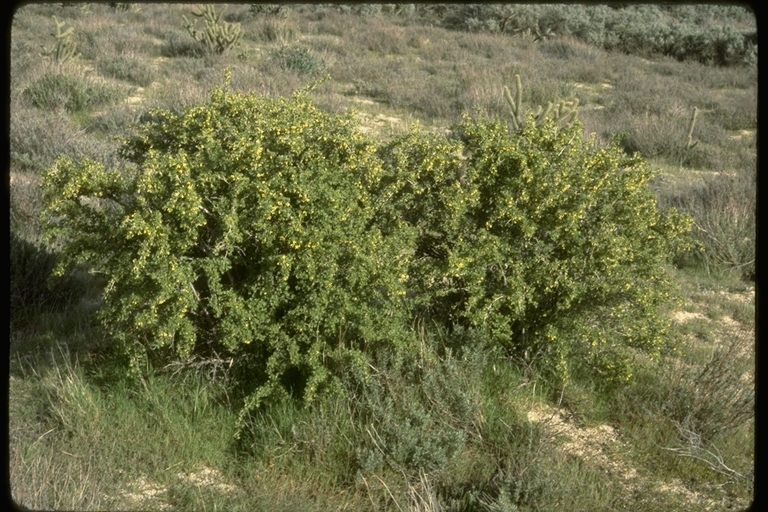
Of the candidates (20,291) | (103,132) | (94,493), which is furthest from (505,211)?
(103,132)

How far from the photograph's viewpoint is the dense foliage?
4617 millimetres

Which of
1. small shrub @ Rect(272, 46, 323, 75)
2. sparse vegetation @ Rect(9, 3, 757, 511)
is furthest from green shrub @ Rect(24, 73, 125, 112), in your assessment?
sparse vegetation @ Rect(9, 3, 757, 511)

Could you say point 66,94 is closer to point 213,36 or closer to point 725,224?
point 213,36

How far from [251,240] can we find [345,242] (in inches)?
26.2

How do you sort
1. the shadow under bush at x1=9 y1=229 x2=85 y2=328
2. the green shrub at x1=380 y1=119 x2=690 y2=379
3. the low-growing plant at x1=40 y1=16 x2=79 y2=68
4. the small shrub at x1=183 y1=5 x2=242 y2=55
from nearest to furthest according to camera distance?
the green shrub at x1=380 y1=119 x2=690 y2=379, the shadow under bush at x1=9 y1=229 x2=85 y2=328, the low-growing plant at x1=40 y1=16 x2=79 y2=68, the small shrub at x1=183 y1=5 x2=242 y2=55

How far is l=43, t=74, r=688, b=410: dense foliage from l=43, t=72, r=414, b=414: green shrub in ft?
0.05

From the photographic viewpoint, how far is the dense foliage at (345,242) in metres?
4.62

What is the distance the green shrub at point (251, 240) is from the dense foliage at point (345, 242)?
0.01 m

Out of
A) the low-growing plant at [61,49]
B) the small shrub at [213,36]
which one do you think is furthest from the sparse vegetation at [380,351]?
the small shrub at [213,36]

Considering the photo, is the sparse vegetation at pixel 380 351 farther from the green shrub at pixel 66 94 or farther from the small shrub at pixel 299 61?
the small shrub at pixel 299 61

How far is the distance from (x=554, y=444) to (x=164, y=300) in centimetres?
239

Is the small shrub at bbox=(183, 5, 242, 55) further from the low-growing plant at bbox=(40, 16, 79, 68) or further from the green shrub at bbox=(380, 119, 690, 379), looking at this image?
the green shrub at bbox=(380, 119, 690, 379)

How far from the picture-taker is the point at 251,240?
16.2 ft

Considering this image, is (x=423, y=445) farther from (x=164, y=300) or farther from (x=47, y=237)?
(x=47, y=237)
